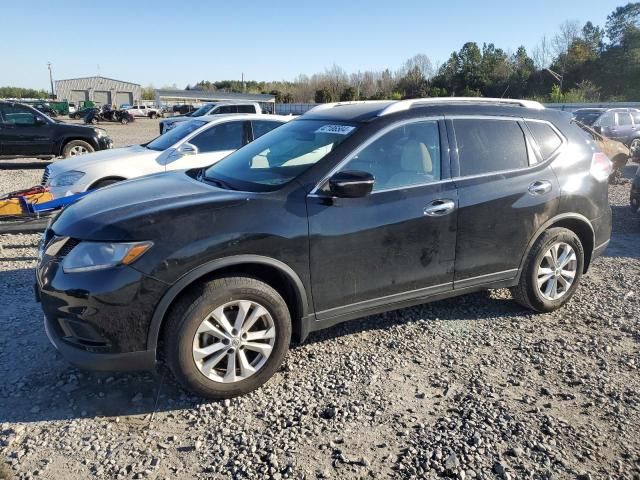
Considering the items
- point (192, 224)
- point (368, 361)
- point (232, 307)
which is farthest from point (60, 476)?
point (368, 361)

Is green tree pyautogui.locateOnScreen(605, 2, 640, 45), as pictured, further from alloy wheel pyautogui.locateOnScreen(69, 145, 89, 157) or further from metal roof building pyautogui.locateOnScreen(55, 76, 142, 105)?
metal roof building pyautogui.locateOnScreen(55, 76, 142, 105)

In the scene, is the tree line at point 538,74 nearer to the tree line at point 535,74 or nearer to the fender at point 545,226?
the tree line at point 535,74

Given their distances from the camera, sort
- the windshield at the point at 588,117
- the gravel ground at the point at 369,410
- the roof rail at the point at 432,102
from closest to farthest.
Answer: the gravel ground at the point at 369,410, the roof rail at the point at 432,102, the windshield at the point at 588,117

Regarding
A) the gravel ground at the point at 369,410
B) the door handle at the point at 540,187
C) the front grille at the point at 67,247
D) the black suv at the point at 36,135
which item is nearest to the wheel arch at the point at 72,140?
the black suv at the point at 36,135

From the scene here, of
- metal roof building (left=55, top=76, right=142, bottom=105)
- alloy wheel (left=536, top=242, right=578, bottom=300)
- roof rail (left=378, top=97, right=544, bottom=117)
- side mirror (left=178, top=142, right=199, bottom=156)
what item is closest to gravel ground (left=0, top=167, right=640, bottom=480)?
alloy wheel (left=536, top=242, right=578, bottom=300)

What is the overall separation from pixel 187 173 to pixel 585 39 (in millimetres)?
77137

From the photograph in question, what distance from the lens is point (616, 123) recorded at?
17.9 m

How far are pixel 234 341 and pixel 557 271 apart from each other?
3.04m

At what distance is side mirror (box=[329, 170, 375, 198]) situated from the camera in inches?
130

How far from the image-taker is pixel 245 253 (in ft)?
10.2

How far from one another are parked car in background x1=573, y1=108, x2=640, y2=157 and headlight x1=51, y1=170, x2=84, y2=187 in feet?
55.6

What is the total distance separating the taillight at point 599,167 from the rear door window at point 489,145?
811 millimetres

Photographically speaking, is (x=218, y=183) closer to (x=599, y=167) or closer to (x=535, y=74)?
(x=599, y=167)

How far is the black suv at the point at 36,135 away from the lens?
1345 centimetres
